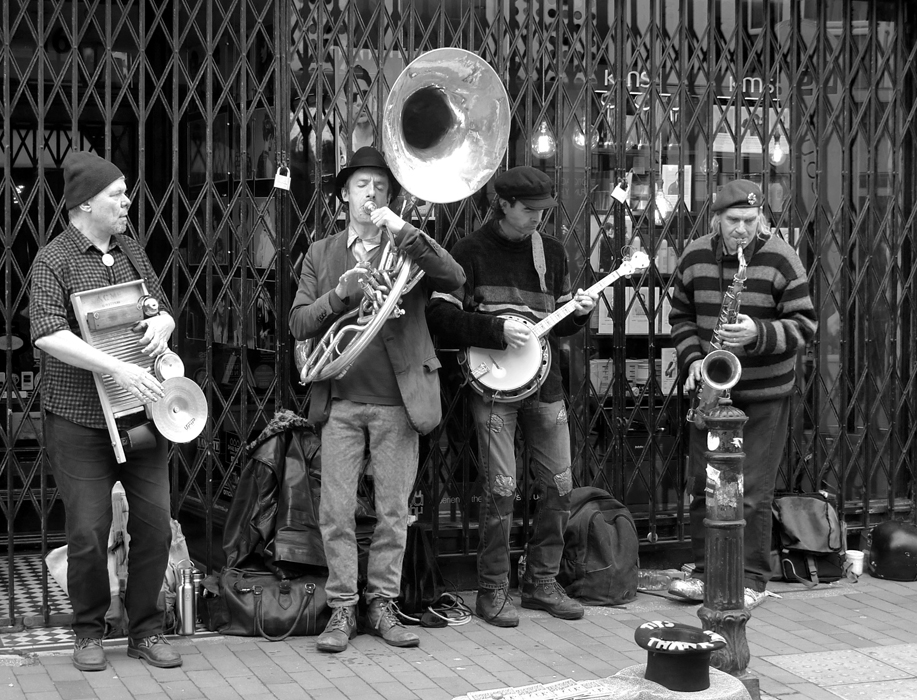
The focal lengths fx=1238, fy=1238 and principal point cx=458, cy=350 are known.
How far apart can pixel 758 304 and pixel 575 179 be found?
1212 millimetres

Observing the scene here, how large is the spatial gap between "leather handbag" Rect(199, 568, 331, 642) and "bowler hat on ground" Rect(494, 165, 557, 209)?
6.65 ft

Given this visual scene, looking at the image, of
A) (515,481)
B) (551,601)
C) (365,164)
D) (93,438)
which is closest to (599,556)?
(551,601)

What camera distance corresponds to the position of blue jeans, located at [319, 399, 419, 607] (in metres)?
5.57

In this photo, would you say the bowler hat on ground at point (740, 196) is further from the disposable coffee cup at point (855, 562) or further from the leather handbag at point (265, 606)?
the leather handbag at point (265, 606)

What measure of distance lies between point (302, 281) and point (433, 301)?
65 centimetres

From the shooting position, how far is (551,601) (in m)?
6.12

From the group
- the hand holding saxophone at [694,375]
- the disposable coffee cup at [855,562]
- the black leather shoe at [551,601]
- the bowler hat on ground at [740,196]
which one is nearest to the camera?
the black leather shoe at [551,601]

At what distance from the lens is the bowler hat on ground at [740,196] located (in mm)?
6289

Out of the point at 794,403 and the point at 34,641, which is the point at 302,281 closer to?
the point at 34,641

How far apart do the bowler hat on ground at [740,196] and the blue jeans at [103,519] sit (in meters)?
3.06

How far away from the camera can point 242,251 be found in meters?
6.14

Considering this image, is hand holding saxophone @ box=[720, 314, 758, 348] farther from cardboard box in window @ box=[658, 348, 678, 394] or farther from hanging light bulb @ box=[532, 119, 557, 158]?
hanging light bulb @ box=[532, 119, 557, 158]

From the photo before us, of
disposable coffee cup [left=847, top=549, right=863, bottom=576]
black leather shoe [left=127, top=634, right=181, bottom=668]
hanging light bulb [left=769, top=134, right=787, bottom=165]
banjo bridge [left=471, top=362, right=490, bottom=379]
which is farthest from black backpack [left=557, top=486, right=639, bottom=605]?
hanging light bulb [left=769, top=134, right=787, bottom=165]

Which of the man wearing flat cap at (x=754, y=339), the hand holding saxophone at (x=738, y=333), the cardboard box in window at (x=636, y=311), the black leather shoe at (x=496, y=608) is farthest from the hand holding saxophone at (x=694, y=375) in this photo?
the black leather shoe at (x=496, y=608)
